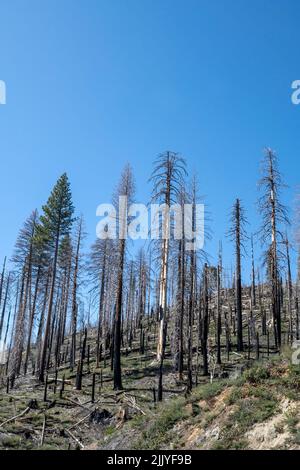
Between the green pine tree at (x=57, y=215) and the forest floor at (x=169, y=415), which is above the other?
the green pine tree at (x=57, y=215)

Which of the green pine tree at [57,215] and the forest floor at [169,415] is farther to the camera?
the green pine tree at [57,215]

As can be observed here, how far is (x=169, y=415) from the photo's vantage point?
1431 centimetres

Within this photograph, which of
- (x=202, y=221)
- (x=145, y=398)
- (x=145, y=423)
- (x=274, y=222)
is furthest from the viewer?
(x=274, y=222)

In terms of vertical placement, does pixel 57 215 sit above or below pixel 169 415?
above

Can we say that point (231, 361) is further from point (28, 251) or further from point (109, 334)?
point (28, 251)

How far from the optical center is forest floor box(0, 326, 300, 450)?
11.1 metres

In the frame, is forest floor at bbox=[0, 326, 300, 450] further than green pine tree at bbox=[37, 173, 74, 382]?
No

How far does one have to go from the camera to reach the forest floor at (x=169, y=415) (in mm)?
11133

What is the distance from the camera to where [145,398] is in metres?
20.7

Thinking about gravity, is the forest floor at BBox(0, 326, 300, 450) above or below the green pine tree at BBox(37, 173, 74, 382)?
below

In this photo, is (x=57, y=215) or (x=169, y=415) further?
(x=57, y=215)

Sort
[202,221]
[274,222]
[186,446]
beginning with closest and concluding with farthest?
[186,446]
[202,221]
[274,222]

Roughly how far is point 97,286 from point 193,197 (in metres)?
13.2
